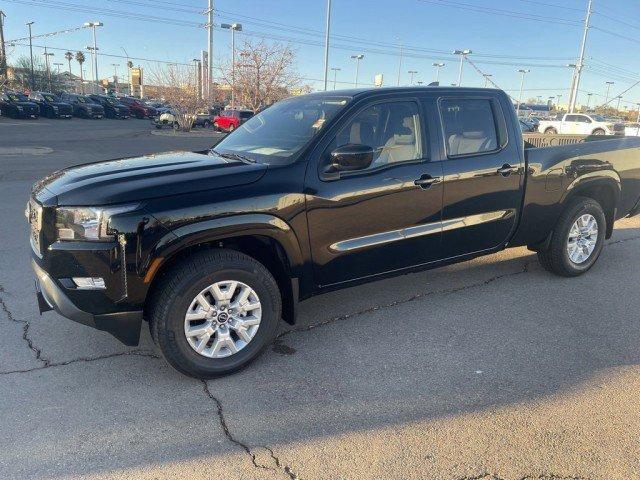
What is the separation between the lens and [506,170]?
4527 millimetres

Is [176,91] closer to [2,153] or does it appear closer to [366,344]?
[2,153]

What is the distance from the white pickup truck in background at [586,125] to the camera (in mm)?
30453

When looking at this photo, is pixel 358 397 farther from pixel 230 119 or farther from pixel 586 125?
pixel 586 125

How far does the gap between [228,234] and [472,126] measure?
8.08 feet

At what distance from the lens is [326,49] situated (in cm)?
3344

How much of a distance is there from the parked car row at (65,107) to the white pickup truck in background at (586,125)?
106 feet

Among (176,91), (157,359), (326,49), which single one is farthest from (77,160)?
(326,49)

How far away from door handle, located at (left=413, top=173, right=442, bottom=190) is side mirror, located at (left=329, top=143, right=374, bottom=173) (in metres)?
0.57

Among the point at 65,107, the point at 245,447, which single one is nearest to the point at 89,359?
the point at 245,447

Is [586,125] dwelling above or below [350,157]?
above

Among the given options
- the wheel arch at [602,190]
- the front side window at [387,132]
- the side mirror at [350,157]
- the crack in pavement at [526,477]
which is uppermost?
the front side window at [387,132]

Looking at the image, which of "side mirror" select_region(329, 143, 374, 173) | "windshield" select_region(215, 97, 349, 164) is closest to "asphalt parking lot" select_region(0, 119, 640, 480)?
"side mirror" select_region(329, 143, 374, 173)

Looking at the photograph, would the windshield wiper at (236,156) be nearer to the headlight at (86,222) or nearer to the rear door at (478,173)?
the headlight at (86,222)

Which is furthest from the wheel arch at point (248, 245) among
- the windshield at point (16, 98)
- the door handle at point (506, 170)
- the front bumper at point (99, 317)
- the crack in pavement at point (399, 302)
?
the windshield at point (16, 98)
